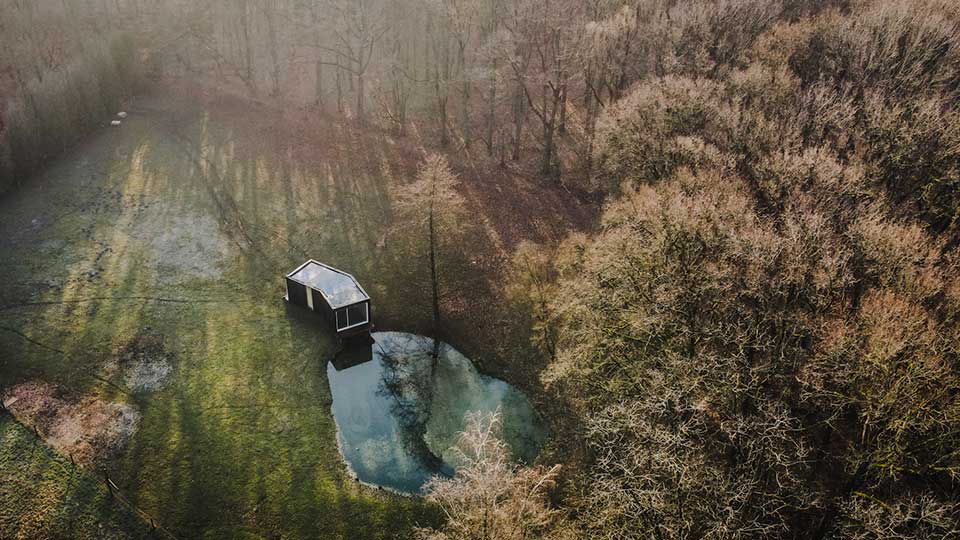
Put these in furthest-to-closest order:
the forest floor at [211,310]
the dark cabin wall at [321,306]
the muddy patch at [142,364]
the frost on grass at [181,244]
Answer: the frost on grass at [181,244] → the dark cabin wall at [321,306] → the muddy patch at [142,364] → the forest floor at [211,310]

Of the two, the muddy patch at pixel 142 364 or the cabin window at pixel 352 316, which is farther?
the cabin window at pixel 352 316

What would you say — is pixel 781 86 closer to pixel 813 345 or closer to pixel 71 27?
pixel 813 345

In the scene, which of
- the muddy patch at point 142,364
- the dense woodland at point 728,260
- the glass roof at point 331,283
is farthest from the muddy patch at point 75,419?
the dense woodland at point 728,260

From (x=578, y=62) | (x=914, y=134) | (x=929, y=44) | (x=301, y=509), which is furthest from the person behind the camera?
(x=578, y=62)

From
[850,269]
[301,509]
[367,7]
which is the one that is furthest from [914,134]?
[367,7]

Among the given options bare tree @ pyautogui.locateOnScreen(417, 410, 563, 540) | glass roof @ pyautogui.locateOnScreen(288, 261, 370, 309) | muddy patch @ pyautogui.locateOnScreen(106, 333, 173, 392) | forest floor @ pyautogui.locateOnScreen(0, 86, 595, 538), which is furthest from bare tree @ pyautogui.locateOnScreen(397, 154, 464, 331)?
bare tree @ pyautogui.locateOnScreen(417, 410, 563, 540)

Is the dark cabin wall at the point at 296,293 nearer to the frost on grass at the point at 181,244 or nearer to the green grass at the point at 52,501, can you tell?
the frost on grass at the point at 181,244

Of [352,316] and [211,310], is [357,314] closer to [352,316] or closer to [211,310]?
[352,316]

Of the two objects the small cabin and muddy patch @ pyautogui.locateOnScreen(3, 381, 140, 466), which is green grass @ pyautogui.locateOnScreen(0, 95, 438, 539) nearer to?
muddy patch @ pyautogui.locateOnScreen(3, 381, 140, 466)
